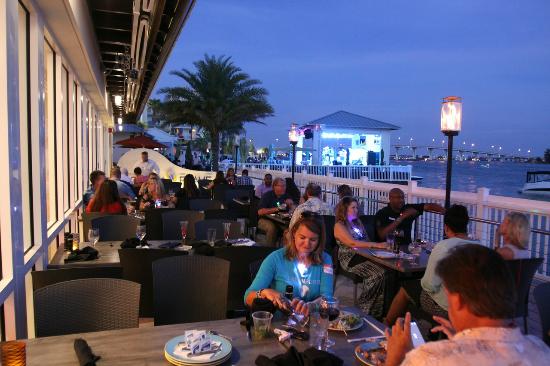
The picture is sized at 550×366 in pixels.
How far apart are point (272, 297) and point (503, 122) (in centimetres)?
13453

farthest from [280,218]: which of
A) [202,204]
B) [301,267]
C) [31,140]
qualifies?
[301,267]

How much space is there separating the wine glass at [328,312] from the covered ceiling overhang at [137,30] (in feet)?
9.57

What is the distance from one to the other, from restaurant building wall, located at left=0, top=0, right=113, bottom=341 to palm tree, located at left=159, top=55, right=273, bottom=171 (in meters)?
14.2

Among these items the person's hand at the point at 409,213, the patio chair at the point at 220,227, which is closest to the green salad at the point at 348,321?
the patio chair at the point at 220,227

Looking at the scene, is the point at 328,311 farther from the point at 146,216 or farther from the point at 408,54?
the point at 408,54

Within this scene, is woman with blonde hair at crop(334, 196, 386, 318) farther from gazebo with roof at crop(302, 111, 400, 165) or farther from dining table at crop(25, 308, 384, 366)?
gazebo with roof at crop(302, 111, 400, 165)

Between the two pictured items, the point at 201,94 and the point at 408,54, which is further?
the point at 408,54

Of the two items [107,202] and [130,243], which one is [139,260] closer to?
[130,243]

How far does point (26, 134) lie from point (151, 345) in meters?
2.65

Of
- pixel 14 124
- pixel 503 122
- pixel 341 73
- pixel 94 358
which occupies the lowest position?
pixel 94 358

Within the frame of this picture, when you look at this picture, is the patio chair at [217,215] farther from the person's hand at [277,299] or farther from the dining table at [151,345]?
the dining table at [151,345]

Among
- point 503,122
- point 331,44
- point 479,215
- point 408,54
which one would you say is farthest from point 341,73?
point 479,215

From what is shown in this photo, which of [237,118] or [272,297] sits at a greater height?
[237,118]

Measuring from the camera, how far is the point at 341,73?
114312mm
